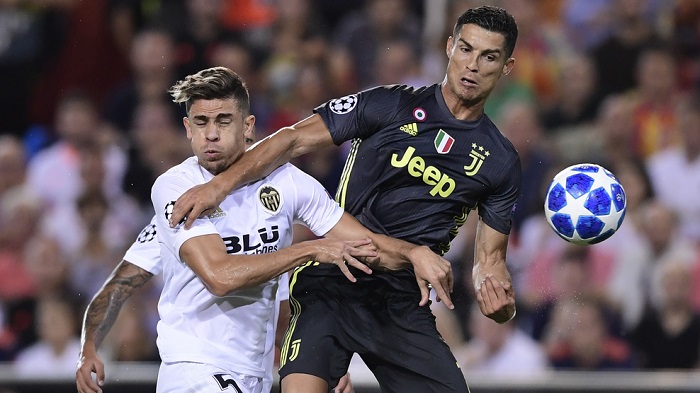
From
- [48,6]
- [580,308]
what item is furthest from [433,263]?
[48,6]

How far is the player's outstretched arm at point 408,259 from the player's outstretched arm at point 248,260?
0.21 m

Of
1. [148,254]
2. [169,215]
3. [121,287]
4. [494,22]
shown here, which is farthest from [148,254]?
[494,22]

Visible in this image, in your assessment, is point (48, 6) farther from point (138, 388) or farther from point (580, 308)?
point (580, 308)

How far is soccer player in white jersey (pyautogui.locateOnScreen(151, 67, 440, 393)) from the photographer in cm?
484

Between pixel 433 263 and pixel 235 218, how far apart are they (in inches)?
37.0

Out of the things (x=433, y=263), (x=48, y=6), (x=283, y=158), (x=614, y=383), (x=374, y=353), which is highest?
(x=48, y=6)

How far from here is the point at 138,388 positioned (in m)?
7.23

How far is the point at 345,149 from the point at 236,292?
4268 mm

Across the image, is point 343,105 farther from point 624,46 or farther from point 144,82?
point 144,82

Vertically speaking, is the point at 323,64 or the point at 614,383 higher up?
the point at 323,64

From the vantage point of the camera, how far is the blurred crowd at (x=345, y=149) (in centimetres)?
823

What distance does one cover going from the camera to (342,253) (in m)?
4.84

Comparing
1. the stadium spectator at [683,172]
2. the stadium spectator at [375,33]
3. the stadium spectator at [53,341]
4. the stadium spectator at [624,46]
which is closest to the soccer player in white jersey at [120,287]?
the stadium spectator at [53,341]

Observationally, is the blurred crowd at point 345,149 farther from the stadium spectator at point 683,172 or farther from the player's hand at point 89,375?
the player's hand at point 89,375
